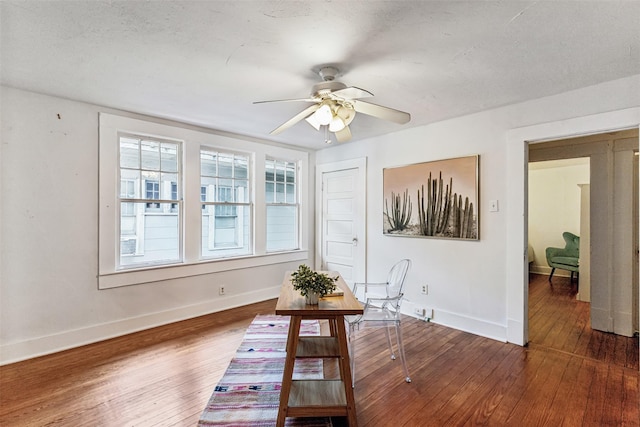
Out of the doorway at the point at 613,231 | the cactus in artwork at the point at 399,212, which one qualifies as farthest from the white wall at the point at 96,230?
the doorway at the point at 613,231

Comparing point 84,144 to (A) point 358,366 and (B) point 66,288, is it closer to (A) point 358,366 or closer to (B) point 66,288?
(B) point 66,288

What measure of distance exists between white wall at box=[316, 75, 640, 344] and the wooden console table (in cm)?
195

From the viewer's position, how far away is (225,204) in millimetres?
4145

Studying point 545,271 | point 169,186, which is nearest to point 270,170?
point 169,186

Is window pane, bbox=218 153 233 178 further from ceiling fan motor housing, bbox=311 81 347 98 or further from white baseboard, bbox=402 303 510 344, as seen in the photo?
white baseboard, bbox=402 303 510 344

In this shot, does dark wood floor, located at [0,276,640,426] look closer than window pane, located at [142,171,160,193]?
Yes

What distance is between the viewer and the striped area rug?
185 centimetres

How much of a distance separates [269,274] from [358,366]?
7.74 feet

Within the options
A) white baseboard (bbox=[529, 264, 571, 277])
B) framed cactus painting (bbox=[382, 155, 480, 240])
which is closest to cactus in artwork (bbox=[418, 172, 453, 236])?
framed cactus painting (bbox=[382, 155, 480, 240])

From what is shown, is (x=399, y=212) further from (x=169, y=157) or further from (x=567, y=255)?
(x=567, y=255)

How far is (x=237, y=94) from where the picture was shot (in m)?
2.79

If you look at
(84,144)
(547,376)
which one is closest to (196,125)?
(84,144)

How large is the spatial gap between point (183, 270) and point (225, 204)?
1009mm

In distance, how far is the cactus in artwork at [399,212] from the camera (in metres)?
3.87
